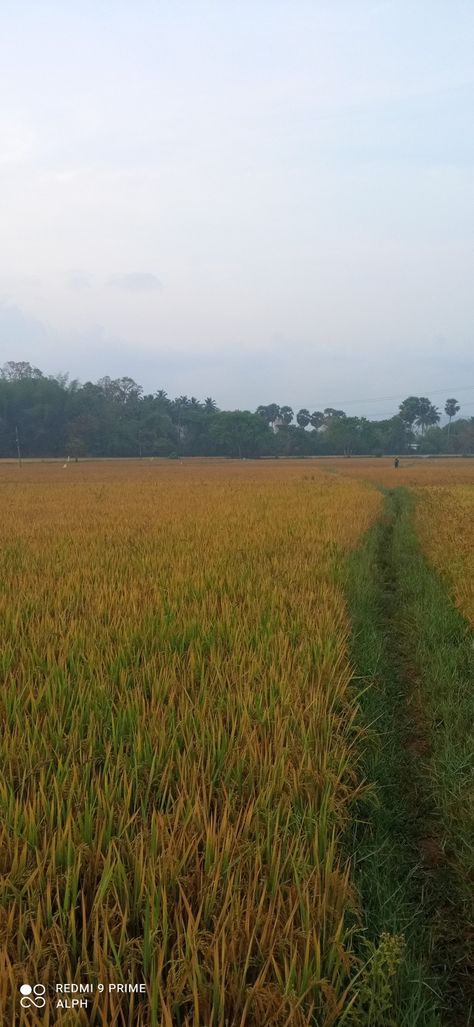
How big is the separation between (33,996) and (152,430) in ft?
299

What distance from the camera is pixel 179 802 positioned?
1841mm

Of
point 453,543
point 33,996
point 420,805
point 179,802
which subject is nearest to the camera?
point 33,996

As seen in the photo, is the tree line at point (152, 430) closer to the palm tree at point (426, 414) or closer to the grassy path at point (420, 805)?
the palm tree at point (426, 414)

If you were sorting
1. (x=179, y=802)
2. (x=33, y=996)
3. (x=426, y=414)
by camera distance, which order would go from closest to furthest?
(x=33, y=996) → (x=179, y=802) → (x=426, y=414)

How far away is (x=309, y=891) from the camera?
167 centimetres

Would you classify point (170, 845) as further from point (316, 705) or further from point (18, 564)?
point (18, 564)

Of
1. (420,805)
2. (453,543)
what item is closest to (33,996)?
(420,805)

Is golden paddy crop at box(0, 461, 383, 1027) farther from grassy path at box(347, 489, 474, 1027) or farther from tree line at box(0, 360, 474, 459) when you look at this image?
tree line at box(0, 360, 474, 459)

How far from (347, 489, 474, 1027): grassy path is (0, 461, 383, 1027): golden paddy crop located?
6.9 inches

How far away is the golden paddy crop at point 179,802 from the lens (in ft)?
4.35

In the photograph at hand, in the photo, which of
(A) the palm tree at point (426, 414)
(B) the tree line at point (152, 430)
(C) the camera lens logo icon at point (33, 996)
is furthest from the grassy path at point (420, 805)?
(A) the palm tree at point (426, 414)

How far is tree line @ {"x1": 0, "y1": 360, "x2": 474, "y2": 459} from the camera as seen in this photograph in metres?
80.9

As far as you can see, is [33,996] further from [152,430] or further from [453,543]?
[152,430]

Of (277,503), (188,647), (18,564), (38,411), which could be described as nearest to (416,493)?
(277,503)
